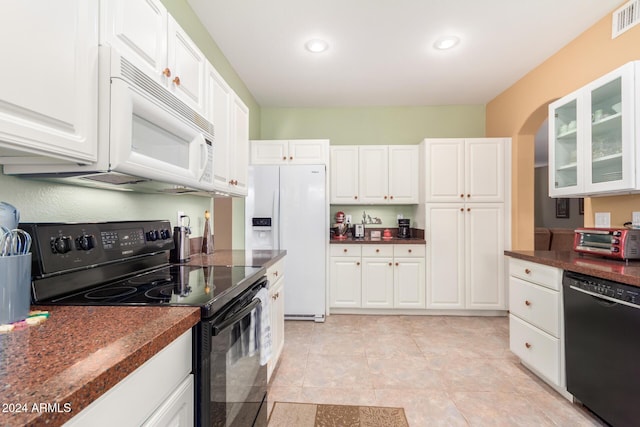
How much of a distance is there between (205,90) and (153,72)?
51 centimetres

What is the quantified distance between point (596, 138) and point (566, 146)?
323 millimetres

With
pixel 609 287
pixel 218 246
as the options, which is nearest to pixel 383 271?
pixel 218 246

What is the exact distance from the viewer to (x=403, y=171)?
149 inches

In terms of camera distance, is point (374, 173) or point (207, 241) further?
point (374, 173)

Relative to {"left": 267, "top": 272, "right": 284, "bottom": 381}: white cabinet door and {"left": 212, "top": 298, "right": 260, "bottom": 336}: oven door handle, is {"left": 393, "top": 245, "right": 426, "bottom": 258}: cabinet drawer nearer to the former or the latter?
{"left": 267, "top": 272, "right": 284, "bottom": 381}: white cabinet door

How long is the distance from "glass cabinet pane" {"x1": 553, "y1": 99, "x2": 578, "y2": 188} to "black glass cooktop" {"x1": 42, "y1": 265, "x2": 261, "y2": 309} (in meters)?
2.45

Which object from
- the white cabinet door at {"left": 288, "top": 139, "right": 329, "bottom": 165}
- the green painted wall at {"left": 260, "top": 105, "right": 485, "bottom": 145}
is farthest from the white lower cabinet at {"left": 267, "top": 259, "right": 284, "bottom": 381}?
the green painted wall at {"left": 260, "top": 105, "right": 485, "bottom": 145}

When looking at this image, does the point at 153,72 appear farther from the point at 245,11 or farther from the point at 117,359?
the point at 245,11

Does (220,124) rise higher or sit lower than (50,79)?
higher

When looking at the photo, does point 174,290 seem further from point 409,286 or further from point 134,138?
point 409,286

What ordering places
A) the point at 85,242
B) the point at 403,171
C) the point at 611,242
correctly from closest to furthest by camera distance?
the point at 85,242 < the point at 611,242 < the point at 403,171

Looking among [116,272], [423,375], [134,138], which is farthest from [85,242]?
[423,375]

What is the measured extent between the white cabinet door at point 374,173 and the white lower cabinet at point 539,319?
5.70ft

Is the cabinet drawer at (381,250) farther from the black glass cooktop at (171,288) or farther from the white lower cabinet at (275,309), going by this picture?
the black glass cooktop at (171,288)
